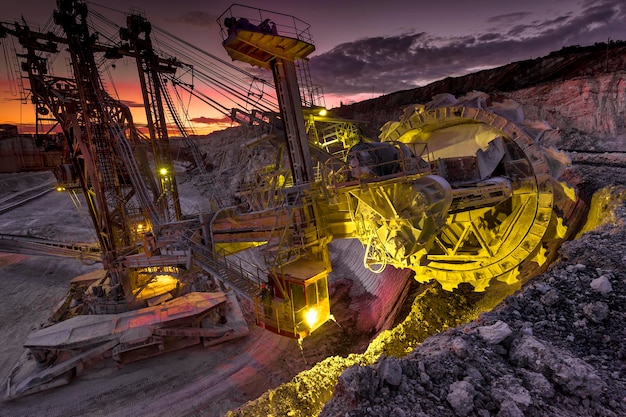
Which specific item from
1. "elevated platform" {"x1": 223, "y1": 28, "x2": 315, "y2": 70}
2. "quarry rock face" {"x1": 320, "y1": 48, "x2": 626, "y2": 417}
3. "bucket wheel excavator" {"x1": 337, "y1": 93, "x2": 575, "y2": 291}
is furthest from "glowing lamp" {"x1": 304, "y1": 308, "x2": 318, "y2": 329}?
"elevated platform" {"x1": 223, "y1": 28, "x2": 315, "y2": 70}

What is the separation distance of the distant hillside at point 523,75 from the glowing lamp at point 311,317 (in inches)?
449

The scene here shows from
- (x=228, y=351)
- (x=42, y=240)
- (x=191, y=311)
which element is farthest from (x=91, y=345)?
(x=42, y=240)

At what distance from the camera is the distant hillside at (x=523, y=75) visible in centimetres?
1671

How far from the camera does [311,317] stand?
7730mm

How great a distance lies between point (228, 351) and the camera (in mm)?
11148

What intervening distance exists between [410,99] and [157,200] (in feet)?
78.6

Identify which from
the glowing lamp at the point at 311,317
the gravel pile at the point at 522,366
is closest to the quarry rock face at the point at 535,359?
the gravel pile at the point at 522,366

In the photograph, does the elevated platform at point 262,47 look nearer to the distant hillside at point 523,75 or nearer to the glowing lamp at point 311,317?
the glowing lamp at point 311,317

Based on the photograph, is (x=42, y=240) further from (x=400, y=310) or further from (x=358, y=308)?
(x=400, y=310)

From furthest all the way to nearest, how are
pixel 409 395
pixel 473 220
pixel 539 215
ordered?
pixel 473 220
pixel 539 215
pixel 409 395

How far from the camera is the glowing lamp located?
7.62 meters

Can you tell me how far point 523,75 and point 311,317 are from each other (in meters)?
22.5

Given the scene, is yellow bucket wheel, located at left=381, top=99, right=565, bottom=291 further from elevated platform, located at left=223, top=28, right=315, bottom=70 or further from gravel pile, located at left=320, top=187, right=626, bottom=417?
elevated platform, located at left=223, top=28, right=315, bottom=70

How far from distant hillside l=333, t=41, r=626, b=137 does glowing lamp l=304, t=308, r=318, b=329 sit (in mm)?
11401
